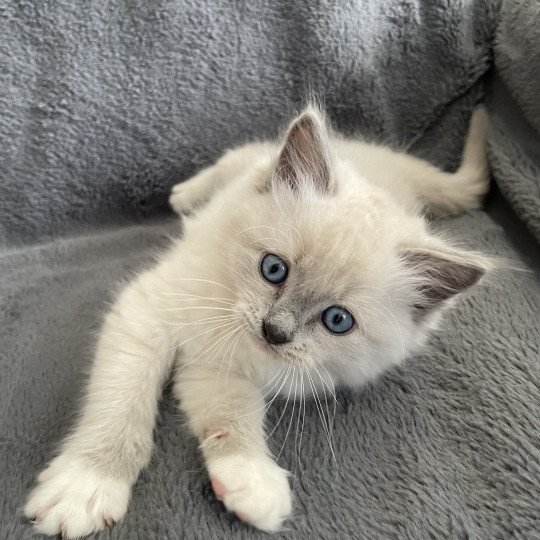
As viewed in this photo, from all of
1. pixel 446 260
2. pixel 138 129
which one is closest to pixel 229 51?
pixel 138 129

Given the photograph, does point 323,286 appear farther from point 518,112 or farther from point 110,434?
point 518,112

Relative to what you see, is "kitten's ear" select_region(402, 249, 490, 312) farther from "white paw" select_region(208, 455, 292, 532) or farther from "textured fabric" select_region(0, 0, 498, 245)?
"textured fabric" select_region(0, 0, 498, 245)

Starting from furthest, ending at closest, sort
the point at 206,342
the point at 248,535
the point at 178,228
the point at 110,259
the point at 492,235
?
the point at 178,228 → the point at 110,259 → the point at 492,235 → the point at 206,342 → the point at 248,535

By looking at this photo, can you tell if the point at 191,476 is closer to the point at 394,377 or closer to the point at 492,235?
the point at 394,377

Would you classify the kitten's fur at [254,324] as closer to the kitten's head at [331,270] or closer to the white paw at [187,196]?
the kitten's head at [331,270]

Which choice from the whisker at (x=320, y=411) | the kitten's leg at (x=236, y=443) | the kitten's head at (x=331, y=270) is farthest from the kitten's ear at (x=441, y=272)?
the kitten's leg at (x=236, y=443)

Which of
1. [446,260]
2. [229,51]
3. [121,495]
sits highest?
[446,260]

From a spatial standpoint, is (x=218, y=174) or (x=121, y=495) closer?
(x=121, y=495)
